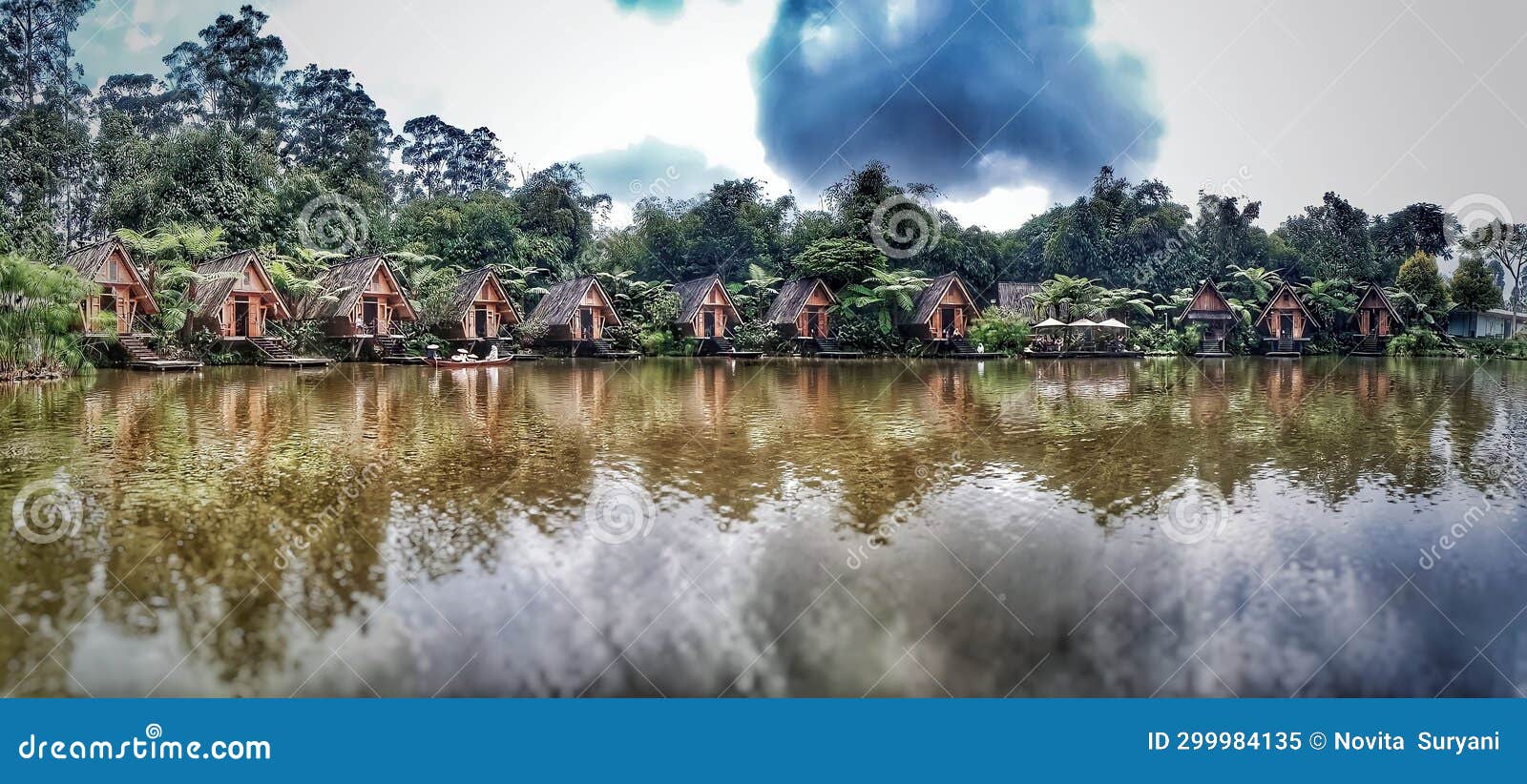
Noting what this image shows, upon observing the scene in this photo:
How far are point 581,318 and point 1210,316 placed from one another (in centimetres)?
2436

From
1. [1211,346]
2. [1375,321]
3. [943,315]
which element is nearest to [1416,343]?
[1375,321]

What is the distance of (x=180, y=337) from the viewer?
80.5 ft

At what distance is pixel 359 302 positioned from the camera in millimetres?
26594

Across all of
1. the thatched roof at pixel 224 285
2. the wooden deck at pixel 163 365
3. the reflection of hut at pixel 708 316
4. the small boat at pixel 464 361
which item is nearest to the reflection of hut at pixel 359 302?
the thatched roof at pixel 224 285

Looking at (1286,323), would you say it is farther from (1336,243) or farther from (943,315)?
(943,315)

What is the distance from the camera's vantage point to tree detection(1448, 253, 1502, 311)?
3472 centimetres

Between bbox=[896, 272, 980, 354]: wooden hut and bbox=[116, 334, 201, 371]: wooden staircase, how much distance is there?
73.2 ft

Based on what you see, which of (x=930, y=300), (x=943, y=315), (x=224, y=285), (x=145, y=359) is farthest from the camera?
(x=943, y=315)

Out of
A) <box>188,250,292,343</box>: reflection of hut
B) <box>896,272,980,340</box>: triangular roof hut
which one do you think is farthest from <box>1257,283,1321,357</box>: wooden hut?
<box>188,250,292,343</box>: reflection of hut

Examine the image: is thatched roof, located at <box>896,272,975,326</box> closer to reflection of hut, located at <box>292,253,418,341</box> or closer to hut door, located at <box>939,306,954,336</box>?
hut door, located at <box>939,306,954,336</box>

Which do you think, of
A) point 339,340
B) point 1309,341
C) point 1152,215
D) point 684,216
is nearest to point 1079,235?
point 1152,215

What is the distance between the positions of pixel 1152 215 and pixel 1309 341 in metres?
8.55

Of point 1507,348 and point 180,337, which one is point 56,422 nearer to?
point 180,337

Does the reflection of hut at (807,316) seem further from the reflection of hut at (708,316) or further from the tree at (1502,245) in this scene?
the tree at (1502,245)
